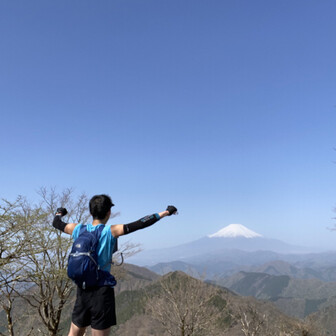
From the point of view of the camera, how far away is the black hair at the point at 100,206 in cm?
305

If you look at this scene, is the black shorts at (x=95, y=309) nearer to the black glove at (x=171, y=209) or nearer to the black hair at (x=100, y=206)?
the black hair at (x=100, y=206)

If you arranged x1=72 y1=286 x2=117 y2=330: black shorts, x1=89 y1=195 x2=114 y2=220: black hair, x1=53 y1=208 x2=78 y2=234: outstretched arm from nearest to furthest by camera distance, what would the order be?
x1=72 y1=286 x2=117 y2=330: black shorts → x1=89 y1=195 x2=114 y2=220: black hair → x1=53 y1=208 x2=78 y2=234: outstretched arm

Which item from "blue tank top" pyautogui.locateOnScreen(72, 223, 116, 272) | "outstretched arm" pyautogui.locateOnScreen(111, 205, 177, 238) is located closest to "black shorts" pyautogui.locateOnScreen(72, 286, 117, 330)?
"blue tank top" pyautogui.locateOnScreen(72, 223, 116, 272)

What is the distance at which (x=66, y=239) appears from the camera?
428 inches

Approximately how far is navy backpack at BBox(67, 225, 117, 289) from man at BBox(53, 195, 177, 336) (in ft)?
0.16

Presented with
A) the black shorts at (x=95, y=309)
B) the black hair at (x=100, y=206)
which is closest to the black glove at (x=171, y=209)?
the black hair at (x=100, y=206)

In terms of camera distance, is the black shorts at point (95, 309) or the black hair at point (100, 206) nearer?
the black shorts at point (95, 309)

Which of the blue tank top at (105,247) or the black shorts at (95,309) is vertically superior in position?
the blue tank top at (105,247)

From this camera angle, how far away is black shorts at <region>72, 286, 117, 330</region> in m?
2.73

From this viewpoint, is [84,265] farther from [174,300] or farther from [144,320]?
[144,320]

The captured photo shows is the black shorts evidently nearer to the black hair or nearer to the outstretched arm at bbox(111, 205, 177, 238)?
the outstretched arm at bbox(111, 205, 177, 238)

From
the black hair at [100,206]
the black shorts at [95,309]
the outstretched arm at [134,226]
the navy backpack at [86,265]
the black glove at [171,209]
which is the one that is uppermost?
the black hair at [100,206]

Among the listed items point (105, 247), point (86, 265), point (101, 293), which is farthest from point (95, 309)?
point (105, 247)

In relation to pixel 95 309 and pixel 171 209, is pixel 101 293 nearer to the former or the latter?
pixel 95 309
